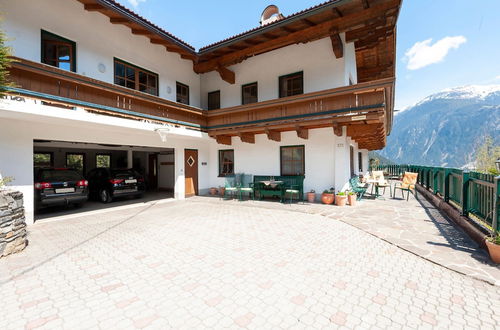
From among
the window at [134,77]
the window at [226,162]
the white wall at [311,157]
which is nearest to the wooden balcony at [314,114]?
the white wall at [311,157]

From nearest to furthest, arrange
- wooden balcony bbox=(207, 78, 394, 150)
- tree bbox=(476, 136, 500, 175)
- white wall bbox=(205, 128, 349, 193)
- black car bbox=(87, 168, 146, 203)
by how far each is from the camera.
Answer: wooden balcony bbox=(207, 78, 394, 150) → white wall bbox=(205, 128, 349, 193) → black car bbox=(87, 168, 146, 203) → tree bbox=(476, 136, 500, 175)

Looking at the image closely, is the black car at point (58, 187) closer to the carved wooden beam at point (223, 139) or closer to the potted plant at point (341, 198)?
the carved wooden beam at point (223, 139)

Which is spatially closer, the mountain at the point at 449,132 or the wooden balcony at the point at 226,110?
the wooden balcony at the point at 226,110

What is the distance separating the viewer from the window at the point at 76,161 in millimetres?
15148

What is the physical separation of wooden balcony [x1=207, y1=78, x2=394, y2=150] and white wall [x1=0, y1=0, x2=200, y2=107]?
3651 mm

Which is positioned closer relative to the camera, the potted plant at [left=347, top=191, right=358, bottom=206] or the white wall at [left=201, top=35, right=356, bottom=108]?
the potted plant at [left=347, top=191, right=358, bottom=206]

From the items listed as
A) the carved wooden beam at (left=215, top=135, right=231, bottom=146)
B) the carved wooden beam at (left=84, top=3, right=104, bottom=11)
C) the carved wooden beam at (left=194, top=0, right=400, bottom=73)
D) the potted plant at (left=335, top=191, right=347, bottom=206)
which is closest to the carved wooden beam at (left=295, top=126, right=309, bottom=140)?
the potted plant at (left=335, top=191, right=347, bottom=206)

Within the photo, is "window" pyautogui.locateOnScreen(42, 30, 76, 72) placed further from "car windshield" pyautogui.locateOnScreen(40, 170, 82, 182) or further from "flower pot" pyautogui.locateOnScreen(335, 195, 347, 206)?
"flower pot" pyautogui.locateOnScreen(335, 195, 347, 206)

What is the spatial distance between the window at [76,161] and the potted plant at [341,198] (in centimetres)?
1614

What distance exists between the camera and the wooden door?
55.8 feet

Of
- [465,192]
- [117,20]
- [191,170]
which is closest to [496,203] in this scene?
[465,192]

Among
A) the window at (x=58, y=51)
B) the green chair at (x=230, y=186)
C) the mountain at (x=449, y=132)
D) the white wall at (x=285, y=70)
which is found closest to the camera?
the window at (x=58, y=51)

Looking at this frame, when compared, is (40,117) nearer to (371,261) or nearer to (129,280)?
(129,280)

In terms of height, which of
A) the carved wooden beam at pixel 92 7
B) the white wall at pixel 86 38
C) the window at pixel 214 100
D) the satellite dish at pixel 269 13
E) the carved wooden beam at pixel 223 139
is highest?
Result: the satellite dish at pixel 269 13
